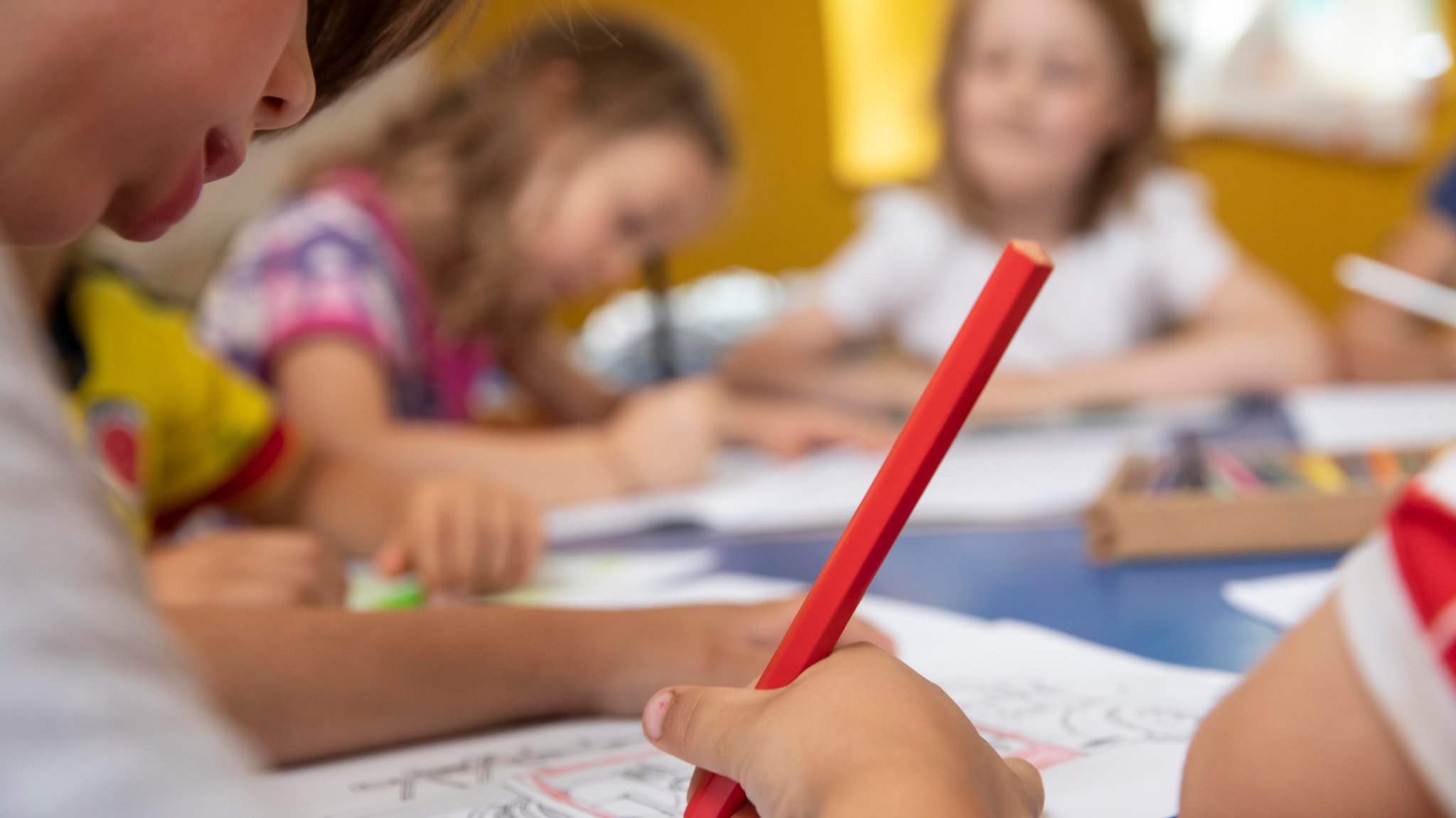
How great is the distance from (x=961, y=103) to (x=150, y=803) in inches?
49.9

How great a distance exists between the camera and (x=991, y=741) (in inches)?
12.5

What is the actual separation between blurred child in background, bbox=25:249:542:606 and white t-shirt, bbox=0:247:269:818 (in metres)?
0.36

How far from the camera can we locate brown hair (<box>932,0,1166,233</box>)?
1272 millimetres

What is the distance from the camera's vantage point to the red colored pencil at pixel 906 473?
0.72 ft

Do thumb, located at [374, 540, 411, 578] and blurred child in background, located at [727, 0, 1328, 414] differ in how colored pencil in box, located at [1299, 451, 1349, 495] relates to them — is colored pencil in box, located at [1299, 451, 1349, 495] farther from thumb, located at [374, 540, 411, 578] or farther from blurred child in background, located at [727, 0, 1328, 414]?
blurred child in background, located at [727, 0, 1328, 414]

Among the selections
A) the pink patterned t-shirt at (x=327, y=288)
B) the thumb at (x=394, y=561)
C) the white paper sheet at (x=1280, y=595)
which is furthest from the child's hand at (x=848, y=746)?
the pink patterned t-shirt at (x=327, y=288)

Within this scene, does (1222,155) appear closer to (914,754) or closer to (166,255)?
(166,255)

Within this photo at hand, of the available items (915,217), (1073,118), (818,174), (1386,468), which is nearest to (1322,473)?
(1386,468)

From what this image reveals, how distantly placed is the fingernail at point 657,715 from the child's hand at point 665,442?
587mm

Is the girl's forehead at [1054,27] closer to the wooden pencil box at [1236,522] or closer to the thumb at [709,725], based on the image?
the wooden pencil box at [1236,522]

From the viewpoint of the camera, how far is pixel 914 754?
0.21 metres

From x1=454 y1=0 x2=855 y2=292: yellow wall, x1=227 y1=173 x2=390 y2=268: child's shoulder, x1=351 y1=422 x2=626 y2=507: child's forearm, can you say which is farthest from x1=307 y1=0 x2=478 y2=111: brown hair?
x1=454 y1=0 x2=855 y2=292: yellow wall

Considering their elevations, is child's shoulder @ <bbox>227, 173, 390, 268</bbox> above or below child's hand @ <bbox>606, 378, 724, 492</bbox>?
above

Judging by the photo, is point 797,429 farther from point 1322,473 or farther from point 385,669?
point 385,669
